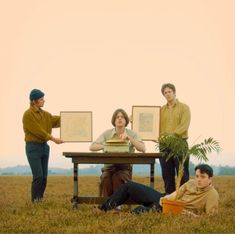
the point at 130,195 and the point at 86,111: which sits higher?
the point at 86,111

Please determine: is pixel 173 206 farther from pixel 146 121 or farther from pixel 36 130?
pixel 36 130

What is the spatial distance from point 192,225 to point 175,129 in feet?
11.7

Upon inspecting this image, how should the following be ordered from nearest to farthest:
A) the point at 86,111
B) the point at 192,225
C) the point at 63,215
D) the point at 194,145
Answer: the point at 192,225, the point at 63,215, the point at 194,145, the point at 86,111

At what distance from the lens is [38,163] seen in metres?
12.6

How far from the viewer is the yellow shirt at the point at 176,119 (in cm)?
1243

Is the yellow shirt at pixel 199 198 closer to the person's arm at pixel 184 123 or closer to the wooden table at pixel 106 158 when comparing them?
the wooden table at pixel 106 158

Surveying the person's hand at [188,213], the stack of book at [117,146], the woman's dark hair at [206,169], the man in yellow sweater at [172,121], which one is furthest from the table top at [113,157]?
the woman's dark hair at [206,169]

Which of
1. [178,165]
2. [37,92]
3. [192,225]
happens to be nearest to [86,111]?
[37,92]

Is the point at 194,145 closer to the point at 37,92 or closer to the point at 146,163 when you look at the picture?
the point at 146,163

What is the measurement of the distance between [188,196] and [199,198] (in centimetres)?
22

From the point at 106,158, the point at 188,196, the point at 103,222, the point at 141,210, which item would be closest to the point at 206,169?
the point at 188,196

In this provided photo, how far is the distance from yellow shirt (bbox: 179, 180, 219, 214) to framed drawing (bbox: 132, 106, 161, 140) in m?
2.29

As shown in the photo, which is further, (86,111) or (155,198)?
(86,111)

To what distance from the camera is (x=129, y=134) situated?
11734 mm
